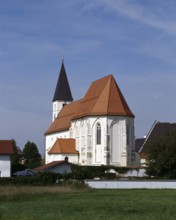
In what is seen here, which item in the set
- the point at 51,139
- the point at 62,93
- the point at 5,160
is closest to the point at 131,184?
the point at 5,160

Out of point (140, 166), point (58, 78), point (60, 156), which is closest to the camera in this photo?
point (140, 166)

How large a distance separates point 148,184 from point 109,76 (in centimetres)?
3853

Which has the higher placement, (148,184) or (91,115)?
(91,115)

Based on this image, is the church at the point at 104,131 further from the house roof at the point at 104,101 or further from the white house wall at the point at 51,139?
the white house wall at the point at 51,139

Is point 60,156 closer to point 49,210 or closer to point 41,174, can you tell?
point 41,174

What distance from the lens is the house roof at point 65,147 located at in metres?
84.4

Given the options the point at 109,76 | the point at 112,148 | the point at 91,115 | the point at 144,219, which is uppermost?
the point at 109,76

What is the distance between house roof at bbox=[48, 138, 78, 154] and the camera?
84.4 meters

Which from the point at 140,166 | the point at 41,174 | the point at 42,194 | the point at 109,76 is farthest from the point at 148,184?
the point at 109,76

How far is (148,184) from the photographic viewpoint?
43.9 meters

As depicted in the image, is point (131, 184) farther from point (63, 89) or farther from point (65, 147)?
point (63, 89)

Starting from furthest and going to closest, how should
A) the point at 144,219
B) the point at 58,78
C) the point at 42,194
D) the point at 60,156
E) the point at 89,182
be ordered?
1. the point at 58,78
2. the point at 60,156
3. the point at 89,182
4. the point at 42,194
5. the point at 144,219

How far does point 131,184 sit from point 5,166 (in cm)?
2035

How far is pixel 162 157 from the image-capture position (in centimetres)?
5150
